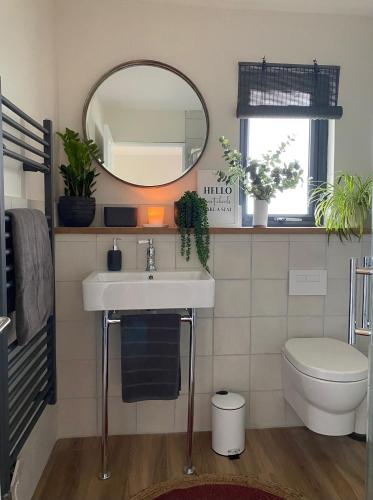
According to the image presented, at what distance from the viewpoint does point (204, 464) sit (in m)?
1.78

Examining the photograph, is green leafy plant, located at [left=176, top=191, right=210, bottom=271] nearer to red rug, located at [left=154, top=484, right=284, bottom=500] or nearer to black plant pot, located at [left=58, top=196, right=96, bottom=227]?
black plant pot, located at [left=58, top=196, right=96, bottom=227]

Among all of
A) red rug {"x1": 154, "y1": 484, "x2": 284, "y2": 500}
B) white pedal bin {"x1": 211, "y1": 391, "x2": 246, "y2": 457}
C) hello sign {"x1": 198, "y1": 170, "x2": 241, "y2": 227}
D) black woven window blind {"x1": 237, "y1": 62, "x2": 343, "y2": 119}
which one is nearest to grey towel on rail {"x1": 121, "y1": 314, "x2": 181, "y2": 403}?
white pedal bin {"x1": 211, "y1": 391, "x2": 246, "y2": 457}

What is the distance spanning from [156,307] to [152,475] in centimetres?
76

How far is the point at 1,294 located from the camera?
3.75ft

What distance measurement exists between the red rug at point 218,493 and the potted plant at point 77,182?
1.30m

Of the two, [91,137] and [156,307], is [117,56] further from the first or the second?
[156,307]

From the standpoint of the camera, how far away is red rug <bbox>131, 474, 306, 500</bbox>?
1554 mm

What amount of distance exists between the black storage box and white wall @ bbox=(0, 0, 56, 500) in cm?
35

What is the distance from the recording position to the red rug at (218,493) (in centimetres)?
155

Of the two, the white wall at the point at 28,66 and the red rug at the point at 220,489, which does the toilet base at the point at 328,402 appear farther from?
the white wall at the point at 28,66

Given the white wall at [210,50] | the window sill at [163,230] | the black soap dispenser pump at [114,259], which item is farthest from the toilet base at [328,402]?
the white wall at [210,50]

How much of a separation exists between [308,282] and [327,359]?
19.2 inches

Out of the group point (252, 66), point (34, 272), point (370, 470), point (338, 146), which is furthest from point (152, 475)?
A: point (252, 66)

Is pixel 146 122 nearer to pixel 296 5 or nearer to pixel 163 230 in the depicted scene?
pixel 163 230
